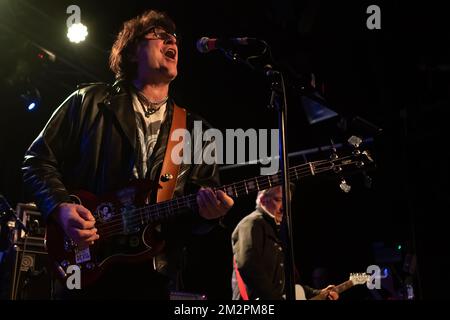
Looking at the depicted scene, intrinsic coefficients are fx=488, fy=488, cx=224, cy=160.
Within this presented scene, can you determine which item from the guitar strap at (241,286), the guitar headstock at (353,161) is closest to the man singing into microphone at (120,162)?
the guitar headstock at (353,161)

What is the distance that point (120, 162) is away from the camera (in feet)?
9.90

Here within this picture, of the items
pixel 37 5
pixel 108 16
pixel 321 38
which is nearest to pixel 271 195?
pixel 321 38

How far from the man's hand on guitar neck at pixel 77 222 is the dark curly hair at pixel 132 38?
1.26m

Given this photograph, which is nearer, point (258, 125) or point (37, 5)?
point (37, 5)

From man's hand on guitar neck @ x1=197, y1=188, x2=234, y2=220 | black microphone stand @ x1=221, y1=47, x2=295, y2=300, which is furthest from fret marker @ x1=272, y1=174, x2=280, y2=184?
black microphone stand @ x1=221, y1=47, x2=295, y2=300

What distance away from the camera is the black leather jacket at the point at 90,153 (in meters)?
2.93

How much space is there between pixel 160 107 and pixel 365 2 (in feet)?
→ 14.1

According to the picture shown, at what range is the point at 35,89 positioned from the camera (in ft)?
23.4

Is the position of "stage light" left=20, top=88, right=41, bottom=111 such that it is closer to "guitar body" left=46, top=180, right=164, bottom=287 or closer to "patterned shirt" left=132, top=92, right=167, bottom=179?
"patterned shirt" left=132, top=92, right=167, bottom=179

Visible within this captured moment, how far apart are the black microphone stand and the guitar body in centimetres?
78
